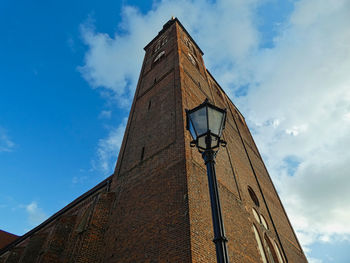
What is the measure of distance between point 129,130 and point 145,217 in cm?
546

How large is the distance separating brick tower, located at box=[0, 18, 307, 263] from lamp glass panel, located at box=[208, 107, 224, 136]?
298cm

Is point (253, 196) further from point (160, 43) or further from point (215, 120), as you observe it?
point (160, 43)

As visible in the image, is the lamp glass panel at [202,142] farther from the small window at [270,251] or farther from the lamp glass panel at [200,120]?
the small window at [270,251]

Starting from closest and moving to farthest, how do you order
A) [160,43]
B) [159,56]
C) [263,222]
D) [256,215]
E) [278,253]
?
[278,253]
[256,215]
[263,222]
[159,56]
[160,43]

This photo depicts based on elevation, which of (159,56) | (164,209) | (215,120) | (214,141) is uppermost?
(159,56)

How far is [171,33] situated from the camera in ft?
54.4

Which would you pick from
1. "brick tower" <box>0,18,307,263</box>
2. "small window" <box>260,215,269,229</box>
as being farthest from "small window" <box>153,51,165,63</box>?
"small window" <box>260,215,269,229</box>

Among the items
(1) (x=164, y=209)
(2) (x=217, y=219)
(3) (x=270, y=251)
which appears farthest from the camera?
(3) (x=270, y=251)

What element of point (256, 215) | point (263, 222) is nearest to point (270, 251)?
point (263, 222)

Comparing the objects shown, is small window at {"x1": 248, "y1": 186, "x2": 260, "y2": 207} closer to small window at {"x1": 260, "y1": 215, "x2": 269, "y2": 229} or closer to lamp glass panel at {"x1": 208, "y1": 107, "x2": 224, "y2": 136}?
small window at {"x1": 260, "y1": 215, "x2": 269, "y2": 229}

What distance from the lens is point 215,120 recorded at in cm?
309

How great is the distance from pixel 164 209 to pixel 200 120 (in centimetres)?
370

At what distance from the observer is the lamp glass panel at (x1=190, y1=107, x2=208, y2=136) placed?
305cm

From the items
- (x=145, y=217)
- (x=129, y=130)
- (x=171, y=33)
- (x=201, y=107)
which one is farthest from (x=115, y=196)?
(x=171, y=33)
